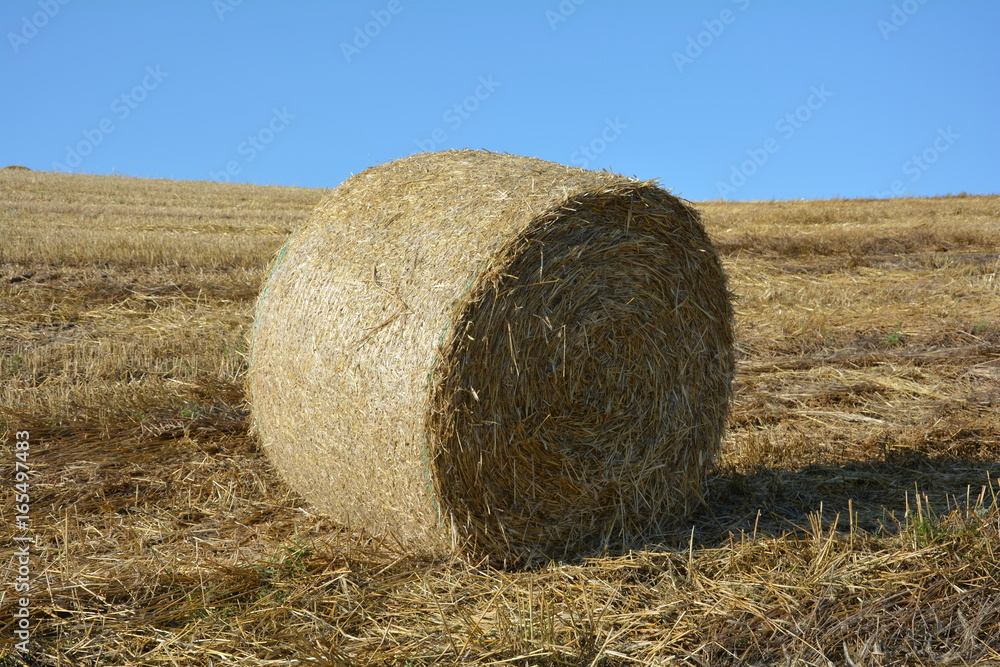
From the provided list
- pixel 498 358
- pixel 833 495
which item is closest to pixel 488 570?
pixel 498 358

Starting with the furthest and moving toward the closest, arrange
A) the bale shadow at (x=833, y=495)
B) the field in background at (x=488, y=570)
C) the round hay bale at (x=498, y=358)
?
the bale shadow at (x=833, y=495) < the round hay bale at (x=498, y=358) < the field in background at (x=488, y=570)

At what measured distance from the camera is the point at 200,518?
190 inches

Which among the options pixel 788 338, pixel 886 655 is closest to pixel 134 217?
pixel 788 338

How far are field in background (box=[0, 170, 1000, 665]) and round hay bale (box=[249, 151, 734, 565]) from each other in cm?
29

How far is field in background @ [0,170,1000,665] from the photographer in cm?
345

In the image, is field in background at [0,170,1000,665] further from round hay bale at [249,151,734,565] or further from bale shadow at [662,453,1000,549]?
round hay bale at [249,151,734,565]

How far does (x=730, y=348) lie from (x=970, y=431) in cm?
249

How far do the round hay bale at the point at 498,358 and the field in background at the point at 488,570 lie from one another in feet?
0.95

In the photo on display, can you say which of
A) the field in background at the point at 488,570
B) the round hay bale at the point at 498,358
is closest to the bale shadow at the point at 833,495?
the field in background at the point at 488,570

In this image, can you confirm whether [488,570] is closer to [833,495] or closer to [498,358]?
[498,358]

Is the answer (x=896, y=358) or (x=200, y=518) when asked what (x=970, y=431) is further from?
(x=200, y=518)

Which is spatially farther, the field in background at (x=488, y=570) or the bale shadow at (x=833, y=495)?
the bale shadow at (x=833, y=495)

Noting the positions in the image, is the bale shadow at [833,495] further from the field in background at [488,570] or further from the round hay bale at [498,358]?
the round hay bale at [498,358]

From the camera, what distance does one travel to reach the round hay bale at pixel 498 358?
12.9 feet
